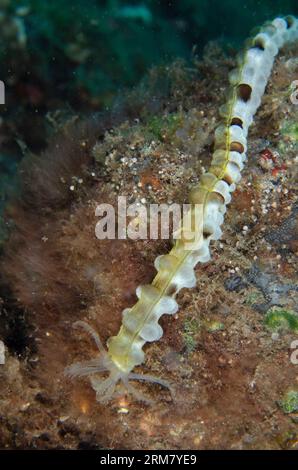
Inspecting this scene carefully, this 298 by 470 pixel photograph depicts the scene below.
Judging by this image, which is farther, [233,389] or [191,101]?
[191,101]

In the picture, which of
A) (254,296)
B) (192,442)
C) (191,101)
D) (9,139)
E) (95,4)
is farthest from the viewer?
(95,4)

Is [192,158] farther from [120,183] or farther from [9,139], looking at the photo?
[9,139]

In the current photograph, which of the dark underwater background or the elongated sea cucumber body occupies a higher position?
the dark underwater background

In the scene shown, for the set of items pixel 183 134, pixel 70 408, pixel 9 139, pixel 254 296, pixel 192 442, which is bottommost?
pixel 192 442

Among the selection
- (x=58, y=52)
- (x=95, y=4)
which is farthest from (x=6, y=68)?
(x=95, y=4)

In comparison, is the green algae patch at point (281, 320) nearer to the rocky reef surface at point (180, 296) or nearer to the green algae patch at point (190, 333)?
the rocky reef surface at point (180, 296)

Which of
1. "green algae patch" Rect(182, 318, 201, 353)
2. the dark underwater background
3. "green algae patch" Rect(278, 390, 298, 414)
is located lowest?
"green algae patch" Rect(278, 390, 298, 414)

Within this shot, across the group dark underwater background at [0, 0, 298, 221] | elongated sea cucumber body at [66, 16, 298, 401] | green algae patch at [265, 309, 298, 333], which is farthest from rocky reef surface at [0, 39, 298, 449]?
dark underwater background at [0, 0, 298, 221]

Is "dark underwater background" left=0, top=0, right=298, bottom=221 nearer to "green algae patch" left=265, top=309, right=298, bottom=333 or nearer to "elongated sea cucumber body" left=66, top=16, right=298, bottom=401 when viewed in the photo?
"elongated sea cucumber body" left=66, top=16, right=298, bottom=401
